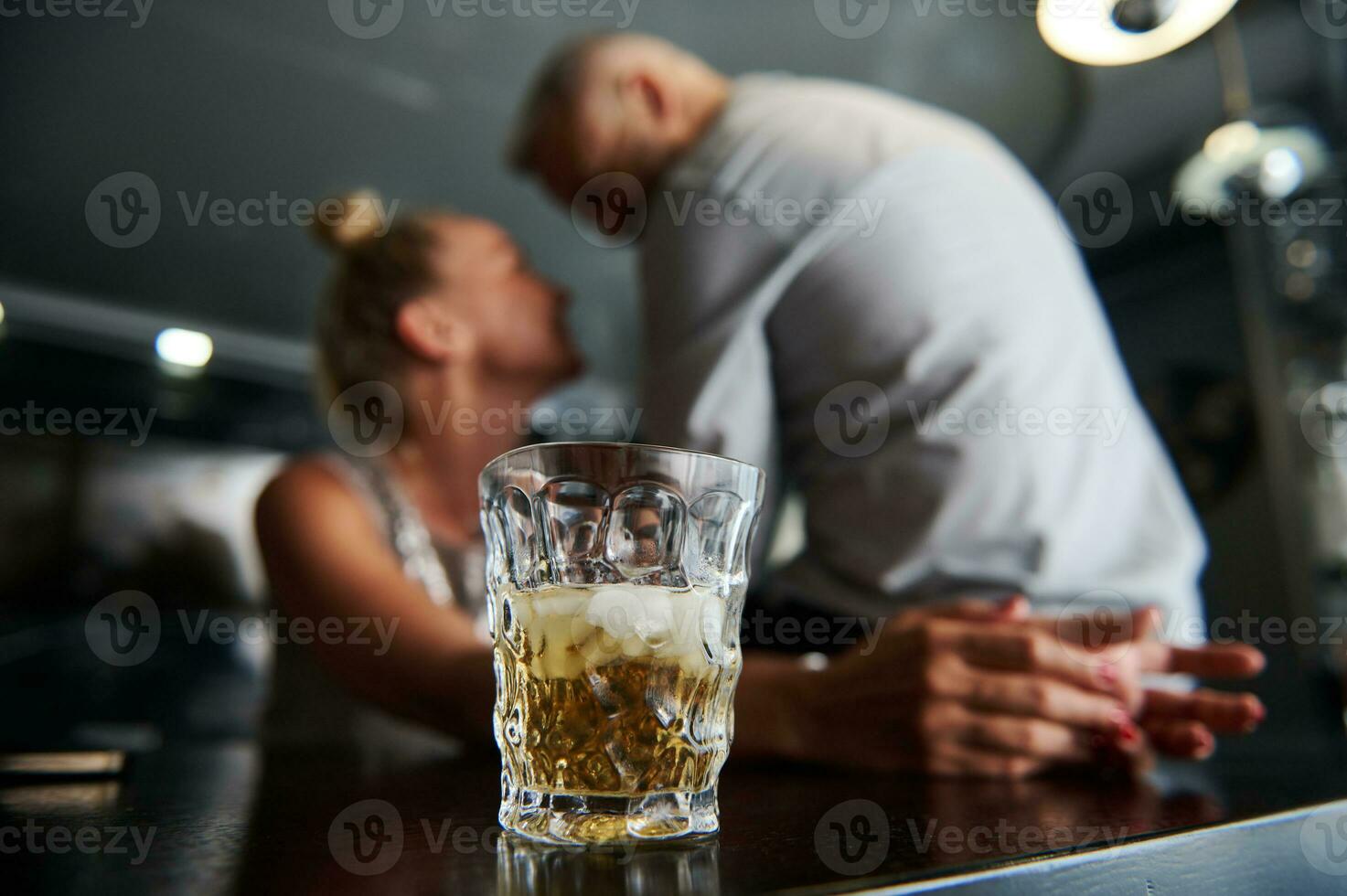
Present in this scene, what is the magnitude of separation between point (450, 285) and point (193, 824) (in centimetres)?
91

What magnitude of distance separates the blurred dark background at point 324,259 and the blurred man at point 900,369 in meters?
1.21

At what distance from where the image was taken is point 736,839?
0.83 ft

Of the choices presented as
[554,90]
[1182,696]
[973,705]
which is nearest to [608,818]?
[973,705]

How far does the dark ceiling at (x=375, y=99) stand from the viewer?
5.71 ft

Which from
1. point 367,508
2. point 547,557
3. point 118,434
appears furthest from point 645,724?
point 118,434

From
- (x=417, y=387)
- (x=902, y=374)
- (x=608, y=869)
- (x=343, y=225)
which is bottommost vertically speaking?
(x=608, y=869)

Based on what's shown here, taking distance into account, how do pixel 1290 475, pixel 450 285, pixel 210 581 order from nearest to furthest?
pixel 450 285 → pixel 1290 475 → pixel 210 581

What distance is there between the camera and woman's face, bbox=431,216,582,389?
113cm

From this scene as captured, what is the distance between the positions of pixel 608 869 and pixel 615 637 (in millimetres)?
71

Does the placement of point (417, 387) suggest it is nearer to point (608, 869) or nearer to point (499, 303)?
point (499, 303)

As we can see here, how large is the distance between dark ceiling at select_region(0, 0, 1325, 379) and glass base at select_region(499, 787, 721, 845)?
69.1 inches

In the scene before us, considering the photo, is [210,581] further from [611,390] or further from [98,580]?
[611,390]

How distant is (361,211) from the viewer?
1312mm

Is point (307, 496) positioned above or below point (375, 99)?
below
